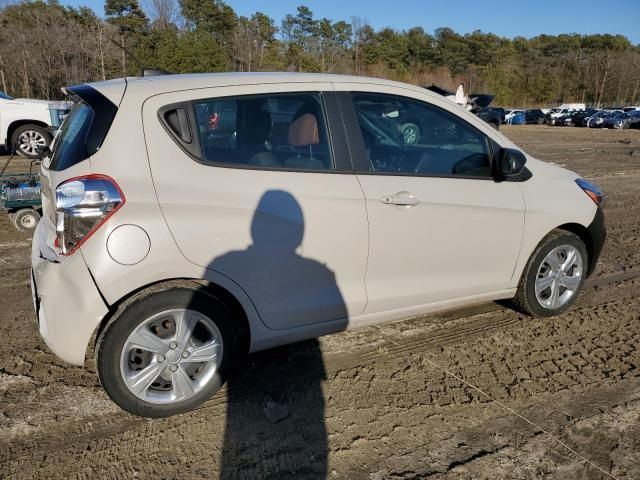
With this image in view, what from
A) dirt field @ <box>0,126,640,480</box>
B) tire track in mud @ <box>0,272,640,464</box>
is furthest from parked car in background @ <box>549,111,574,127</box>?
dirt field @ <box>0,126,640,480</box>

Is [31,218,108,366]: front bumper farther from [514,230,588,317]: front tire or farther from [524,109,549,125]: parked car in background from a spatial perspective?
[524,109,549,125]: parked car in background

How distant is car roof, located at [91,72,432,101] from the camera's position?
8.75ft

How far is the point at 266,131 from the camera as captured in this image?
2939 mm

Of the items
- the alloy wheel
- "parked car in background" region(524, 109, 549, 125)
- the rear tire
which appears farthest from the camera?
"parked car in background" region(524, 109, 549, 125)

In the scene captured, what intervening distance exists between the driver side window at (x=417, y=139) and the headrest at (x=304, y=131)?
0.30 m

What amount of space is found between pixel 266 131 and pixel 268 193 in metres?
0.43

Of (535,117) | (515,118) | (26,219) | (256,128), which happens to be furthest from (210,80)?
(535,117)

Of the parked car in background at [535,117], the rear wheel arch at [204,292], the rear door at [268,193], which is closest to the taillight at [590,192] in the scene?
the rear door at [268,193]

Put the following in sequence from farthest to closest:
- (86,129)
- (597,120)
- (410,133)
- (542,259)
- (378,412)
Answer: (597,120) < (542,259) < (410,133) < (378,412) < (86,129)

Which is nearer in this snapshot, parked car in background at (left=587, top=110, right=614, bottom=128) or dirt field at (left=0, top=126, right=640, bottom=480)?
dirt field at (left=0, top=126, right=640, bottom=480)

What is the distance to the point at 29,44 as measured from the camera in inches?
1251

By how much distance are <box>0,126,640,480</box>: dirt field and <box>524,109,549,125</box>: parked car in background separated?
52.3 metres

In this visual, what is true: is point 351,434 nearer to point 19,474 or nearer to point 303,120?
point 19,474

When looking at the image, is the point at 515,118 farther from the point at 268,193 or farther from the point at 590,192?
the point at 268,193
